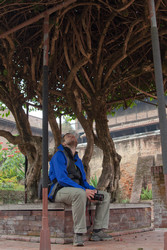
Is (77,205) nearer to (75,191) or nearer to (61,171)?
(75,191)

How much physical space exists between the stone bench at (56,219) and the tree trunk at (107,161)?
1.93 ft

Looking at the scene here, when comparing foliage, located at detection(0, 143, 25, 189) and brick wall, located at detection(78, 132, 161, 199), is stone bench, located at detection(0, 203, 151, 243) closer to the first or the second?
foliage, located at detection(0, 143, 25, 189)

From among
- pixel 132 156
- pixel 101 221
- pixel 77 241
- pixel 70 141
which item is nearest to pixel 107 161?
pixel 70 141

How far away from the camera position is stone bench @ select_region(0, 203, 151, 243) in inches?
177

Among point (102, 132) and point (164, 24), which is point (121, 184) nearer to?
point (102, 132)

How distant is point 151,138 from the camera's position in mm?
20391

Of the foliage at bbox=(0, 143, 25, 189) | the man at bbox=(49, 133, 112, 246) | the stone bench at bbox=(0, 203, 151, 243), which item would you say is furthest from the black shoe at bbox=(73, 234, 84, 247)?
the foliage at bbox=(0, 143, 25, 189)

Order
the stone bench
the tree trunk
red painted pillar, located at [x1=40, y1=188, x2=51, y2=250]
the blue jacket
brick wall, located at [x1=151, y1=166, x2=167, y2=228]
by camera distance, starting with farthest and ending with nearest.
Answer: brick wall, located at [x1=151, y1=166, x2=167, y2=228] → the tree trunk → the stone bench → the blue jacket → red painted pillar, located at [x1=40, y1=188, x2=51, y2=250]

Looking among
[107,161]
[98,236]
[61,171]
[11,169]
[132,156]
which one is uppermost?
[132,156]

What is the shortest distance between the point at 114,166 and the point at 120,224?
1334 mm

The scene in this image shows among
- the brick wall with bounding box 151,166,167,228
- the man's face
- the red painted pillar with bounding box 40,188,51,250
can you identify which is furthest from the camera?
the brick wall with bounding box 151,166,167,228

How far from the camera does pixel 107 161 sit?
21.3 feet

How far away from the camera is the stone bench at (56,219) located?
177 inches

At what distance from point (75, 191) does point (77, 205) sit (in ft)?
0.60
